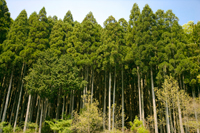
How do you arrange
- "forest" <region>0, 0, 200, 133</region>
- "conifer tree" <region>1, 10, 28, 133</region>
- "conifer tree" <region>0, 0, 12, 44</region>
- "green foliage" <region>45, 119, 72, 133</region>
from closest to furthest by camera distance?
"green foliage" <region>45, 119, 72, 133</region> → "forest" <region>0, 0, 200, 133</region> → "conifer tree" <region>1, 10, 28, 133</region> → "conifer tree" <region>0, 0, 12, 44</region>

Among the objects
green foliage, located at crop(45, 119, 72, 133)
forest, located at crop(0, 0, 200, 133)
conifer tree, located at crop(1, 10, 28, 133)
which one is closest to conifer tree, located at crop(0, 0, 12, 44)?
forest, located at crop(0, 0, 200, 133)

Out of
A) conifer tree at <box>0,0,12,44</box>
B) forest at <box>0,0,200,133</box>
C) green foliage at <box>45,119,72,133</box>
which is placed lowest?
green foliage at <box>45,119,72,133</box>

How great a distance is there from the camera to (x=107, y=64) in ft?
45.8

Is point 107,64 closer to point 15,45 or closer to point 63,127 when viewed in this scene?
point 63,127

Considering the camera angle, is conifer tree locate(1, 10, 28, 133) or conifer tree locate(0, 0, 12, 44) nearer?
conifer tree locate(1, 10, 28, 133)

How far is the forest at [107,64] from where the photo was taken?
38.4 ft

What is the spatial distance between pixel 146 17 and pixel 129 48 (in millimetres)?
3536

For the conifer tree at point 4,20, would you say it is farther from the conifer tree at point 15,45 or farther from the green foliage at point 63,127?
the green foliage at point 63,127

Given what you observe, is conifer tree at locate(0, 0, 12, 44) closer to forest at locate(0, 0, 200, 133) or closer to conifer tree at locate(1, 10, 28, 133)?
forest at locate(0, 0, 200, 133)

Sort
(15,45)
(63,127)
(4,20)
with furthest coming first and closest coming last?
(4,20) → (15,45) → (63,127)

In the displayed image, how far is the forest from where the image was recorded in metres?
11.7

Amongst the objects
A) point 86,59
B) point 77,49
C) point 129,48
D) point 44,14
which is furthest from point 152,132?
point 44,14

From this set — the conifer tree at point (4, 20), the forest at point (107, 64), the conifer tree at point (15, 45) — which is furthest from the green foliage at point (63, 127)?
the conifer tree at point (4, 20)

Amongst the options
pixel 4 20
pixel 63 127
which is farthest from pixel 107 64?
pixel 4 20
